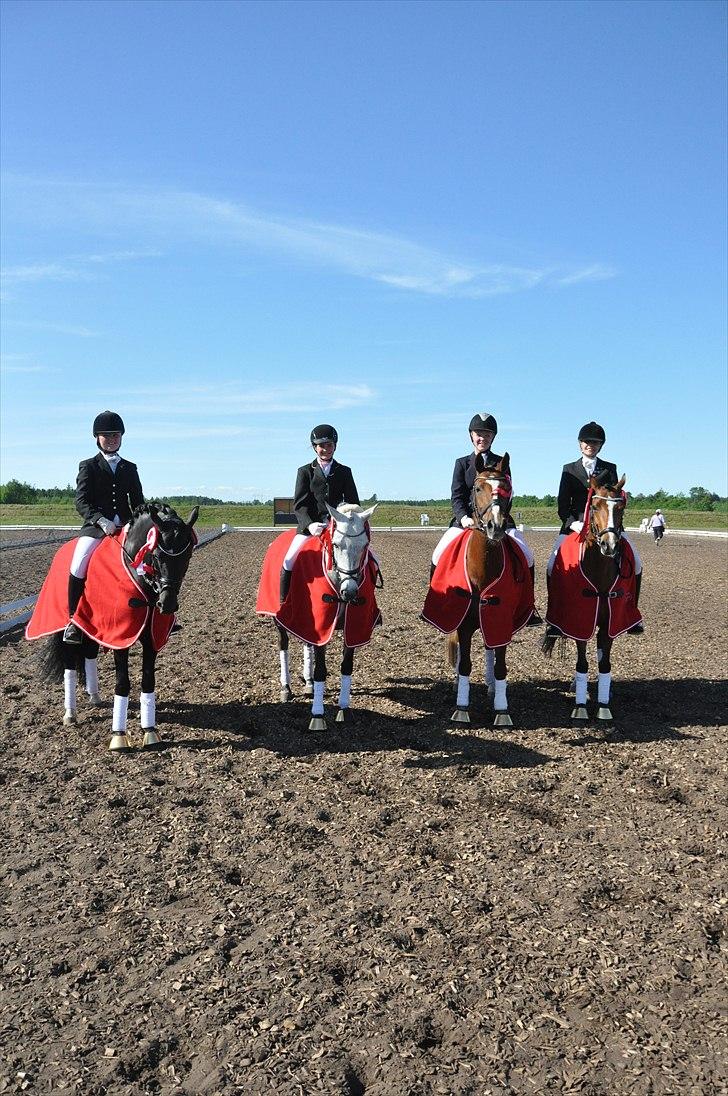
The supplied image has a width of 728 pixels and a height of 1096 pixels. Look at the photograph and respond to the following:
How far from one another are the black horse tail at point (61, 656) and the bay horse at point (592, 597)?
5159 millimetres

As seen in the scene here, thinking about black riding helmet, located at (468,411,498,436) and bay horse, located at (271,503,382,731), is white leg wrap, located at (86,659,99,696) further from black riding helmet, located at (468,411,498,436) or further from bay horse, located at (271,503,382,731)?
black riding helmet, located at (468,411,498,436)

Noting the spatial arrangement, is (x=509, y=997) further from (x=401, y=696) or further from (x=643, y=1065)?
(x=401, y=696)

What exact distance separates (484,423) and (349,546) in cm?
222

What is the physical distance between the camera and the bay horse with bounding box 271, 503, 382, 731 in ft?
25.4

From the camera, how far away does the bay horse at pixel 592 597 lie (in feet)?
27.8

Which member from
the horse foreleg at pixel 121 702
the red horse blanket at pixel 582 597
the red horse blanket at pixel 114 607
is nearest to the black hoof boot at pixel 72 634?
the red horse blanket at pixel 114 607

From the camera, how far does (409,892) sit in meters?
4.77

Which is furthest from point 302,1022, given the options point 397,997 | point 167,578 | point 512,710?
point 512,710

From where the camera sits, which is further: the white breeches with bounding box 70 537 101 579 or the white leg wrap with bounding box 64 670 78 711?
the white leg wrap with bounding box 64 670 78 711

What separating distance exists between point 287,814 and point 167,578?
7.82ft

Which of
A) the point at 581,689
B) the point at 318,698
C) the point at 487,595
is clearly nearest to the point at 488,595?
the point at 487,595

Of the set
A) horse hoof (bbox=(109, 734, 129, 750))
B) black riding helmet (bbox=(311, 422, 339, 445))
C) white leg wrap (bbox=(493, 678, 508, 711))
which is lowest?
horse hoof (bbox=(109, 734, 129, 750))

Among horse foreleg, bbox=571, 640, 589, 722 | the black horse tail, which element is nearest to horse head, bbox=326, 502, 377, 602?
horse foreleg, bbox=571, 640, 589, 722

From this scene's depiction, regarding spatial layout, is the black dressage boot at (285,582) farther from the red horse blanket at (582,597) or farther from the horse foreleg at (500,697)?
the red horse blanket at (582,597)
